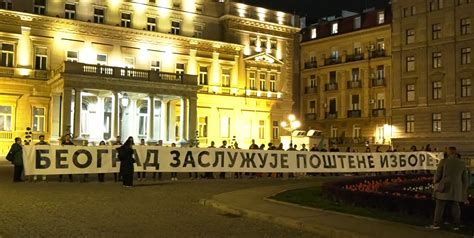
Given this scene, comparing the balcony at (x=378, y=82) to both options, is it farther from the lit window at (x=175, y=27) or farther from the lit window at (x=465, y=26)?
the lit window at (x=175, y=27)

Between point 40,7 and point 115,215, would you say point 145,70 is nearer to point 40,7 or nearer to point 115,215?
point 40,7

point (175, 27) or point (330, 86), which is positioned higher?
point (175, 27)

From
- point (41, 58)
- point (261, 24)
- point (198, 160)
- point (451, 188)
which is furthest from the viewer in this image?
point (261, 24)

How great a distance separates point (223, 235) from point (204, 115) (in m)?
49.9

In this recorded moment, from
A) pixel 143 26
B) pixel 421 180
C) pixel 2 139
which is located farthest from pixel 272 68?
pixel 421 180

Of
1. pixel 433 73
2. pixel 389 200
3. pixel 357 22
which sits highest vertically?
pixel 357 22

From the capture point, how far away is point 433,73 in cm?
6347

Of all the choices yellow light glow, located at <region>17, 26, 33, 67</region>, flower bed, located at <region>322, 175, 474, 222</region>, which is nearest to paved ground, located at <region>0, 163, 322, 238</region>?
flower bed, located at <region>322, 175, 474, 222</region>

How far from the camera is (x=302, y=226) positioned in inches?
519

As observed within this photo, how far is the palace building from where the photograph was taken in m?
51.2

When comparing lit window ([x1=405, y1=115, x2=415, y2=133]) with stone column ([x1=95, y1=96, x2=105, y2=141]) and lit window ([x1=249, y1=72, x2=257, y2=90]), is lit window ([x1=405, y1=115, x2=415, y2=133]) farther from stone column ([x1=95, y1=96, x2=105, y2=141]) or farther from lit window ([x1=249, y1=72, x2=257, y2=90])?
stone column ([x1=95, y1=96, x2=105, y2=141])

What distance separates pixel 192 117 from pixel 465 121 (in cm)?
2854

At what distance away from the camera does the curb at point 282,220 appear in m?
12.1

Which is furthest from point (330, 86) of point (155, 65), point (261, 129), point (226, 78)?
point (155, 65)
